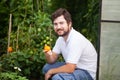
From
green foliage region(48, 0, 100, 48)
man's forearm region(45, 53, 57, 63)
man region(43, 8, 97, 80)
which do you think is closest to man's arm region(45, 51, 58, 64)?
man's forearm region(45, 53, 57, 63)

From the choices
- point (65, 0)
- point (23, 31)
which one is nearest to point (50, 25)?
point (23, 31)

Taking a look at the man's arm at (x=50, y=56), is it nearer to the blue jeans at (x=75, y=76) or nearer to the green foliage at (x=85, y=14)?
the blue jeans at (x=75, y=76)

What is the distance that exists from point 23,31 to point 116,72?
233 cm

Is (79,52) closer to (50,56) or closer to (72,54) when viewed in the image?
(72,54)

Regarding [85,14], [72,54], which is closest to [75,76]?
[72,54]

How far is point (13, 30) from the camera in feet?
23.7

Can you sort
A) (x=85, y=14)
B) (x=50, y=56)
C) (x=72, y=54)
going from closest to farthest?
1. (x=72, y=54)
2. (x=50, y=56)
3. (x=85, y=14)

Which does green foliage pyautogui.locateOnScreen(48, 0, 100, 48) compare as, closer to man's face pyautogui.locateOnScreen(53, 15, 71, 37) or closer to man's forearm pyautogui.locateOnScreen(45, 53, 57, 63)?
man's forearm pyautogui.locateOnScreen(45, 53, 57, 63)

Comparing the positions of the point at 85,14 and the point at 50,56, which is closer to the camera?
the point at 50,56

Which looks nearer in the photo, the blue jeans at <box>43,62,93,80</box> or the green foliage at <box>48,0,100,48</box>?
the blue jeans at <box>43,62,93,80</box>

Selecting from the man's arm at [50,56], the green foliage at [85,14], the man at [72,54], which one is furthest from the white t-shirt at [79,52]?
the green foliage at [85,14]

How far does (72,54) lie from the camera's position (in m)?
5.00

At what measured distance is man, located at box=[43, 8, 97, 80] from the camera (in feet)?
16.4

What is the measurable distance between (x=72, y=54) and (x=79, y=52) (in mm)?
90
